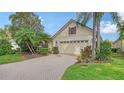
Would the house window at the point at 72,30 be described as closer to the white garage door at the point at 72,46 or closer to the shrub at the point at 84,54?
the white garage door at the point at 72,46

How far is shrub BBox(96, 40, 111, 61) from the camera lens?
6.86 metres

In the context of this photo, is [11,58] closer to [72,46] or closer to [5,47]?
[5,47]

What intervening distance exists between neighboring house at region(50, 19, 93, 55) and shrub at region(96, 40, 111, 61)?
0.40 metres

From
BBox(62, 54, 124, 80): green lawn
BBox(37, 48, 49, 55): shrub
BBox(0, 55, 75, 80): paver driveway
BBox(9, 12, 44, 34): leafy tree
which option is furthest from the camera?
BBox(37, 48, 49, 55): shrub

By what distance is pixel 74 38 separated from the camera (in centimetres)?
727

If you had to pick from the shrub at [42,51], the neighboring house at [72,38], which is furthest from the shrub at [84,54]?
the shrub at [42,51]

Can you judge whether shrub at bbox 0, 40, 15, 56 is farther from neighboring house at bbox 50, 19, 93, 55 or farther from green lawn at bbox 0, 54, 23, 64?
neighboring house at bbox 50, 19, 93, 55

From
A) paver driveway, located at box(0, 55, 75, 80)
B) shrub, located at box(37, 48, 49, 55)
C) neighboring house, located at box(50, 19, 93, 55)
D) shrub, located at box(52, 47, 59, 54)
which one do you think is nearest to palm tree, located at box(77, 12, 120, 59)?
neighboring house, located at box(50, 19, 93, 55)

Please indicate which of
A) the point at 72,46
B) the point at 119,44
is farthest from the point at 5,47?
the point at 119,44

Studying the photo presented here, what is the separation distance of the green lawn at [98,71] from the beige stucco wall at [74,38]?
1.90 feet

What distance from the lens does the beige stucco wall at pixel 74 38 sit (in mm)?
7031

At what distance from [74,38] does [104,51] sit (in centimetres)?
109
